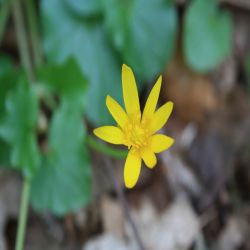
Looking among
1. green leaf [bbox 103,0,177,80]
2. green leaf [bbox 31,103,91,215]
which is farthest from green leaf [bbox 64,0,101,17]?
green leaf [bbox 31,103,91,215]

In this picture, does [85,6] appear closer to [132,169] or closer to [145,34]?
[145,34]

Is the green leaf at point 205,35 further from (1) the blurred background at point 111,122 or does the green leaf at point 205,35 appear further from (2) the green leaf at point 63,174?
(2) the green leaf at point 63,174

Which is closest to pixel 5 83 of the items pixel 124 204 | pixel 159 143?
pixel 124 204

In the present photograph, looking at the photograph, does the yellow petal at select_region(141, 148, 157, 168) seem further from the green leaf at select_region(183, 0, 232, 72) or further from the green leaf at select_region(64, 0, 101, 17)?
the green leaf at select_region(183, 0, 232, 72)

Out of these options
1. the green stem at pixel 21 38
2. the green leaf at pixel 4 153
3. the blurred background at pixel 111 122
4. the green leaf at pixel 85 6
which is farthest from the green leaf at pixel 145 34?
the green leaf at pixel 4 153

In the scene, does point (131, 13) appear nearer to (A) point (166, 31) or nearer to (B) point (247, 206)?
(A) point (166, 31)

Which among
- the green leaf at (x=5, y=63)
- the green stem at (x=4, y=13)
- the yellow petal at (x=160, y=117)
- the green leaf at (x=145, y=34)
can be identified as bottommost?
the yellow petal at (x=160, y=117)
